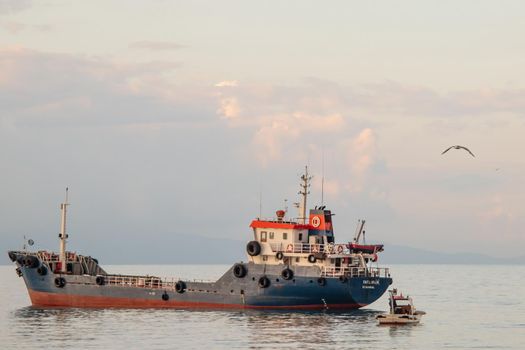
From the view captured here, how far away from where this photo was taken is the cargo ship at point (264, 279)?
2763 inches

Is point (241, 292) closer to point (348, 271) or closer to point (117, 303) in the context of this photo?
point (348, 271)

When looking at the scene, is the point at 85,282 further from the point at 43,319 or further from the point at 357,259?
the point at 357,259

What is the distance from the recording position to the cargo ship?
70.2 m

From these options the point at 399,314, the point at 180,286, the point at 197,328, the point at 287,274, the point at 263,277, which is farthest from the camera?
the point at 180,286

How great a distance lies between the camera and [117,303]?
7531cm

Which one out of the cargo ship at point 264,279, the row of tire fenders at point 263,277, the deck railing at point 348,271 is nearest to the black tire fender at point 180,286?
the cargo ship at point 264,279

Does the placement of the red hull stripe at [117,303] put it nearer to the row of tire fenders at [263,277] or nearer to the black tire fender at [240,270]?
the row of tire fenders at [263,277]

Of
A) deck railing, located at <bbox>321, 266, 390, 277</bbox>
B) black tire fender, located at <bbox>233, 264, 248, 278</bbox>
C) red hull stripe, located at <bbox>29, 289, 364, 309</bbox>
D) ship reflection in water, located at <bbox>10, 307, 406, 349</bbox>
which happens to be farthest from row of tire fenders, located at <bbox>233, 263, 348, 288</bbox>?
ship reflection in water, located at <bbox>10, 307, 406, 349</bbox>

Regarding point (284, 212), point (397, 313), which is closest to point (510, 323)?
point (397, 313)

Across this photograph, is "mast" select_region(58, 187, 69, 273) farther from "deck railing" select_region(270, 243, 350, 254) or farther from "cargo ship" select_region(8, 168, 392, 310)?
"deck railing" select_region(270, 243, 350, 254)

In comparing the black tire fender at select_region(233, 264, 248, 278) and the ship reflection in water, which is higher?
the black tire fender at select_region(233, 264, 248, 278)

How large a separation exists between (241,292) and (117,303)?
10.5 metres

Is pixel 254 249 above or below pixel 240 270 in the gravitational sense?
above

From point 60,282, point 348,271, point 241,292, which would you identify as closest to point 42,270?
point 60,282
